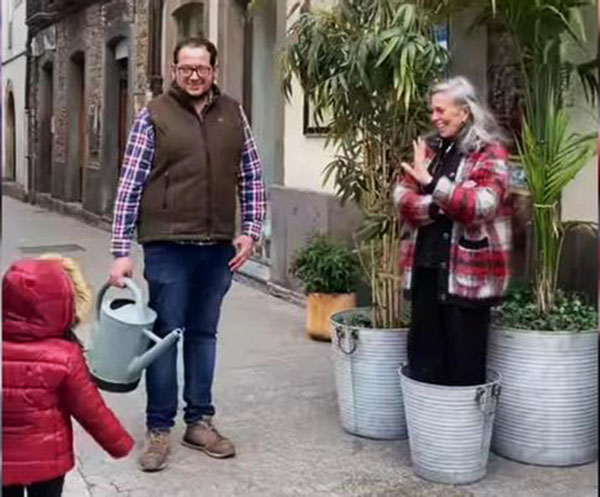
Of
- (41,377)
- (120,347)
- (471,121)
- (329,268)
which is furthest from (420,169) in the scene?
(329,268)

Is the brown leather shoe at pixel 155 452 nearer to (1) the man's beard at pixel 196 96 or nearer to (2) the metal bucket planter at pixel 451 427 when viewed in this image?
(2) the metal bucket planter at pixel 451 427

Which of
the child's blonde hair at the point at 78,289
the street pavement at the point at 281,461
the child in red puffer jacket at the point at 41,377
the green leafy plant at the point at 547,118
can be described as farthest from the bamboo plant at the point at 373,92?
the child in red puffer jacket at the point at 41,377

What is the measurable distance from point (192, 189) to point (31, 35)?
15871mm

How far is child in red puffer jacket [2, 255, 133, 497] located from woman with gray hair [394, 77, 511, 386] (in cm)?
152

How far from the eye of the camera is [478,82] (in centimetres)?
541

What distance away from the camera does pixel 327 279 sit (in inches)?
245

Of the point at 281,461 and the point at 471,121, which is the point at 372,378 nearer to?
the point at 281,461

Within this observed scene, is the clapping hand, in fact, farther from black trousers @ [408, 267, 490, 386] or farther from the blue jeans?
the blue jeans

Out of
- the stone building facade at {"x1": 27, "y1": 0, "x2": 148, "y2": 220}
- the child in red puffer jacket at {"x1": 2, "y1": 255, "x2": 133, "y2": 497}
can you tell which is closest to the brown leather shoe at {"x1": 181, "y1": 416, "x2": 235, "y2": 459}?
the child in red puffer jacket at {"x1": 2, "y1": 255, "x2": 133, "y2": 497}

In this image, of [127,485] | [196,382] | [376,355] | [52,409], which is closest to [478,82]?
[376,355]

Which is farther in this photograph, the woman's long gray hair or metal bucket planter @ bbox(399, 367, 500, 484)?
metal bucket planter @ bbox(399, 367, 500, 484)

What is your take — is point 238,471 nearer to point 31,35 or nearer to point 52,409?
point 52,409

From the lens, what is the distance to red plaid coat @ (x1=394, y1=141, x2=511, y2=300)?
3.39 m

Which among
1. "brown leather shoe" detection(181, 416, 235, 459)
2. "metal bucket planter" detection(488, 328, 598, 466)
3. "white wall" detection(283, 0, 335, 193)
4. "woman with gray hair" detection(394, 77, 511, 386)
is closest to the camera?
"woman with gray hair" detection(394, 77, 511, 386)
